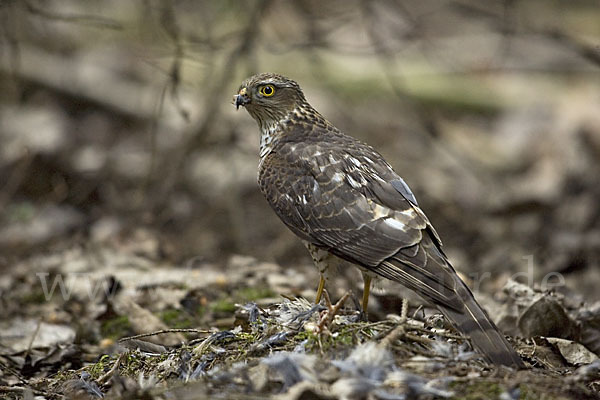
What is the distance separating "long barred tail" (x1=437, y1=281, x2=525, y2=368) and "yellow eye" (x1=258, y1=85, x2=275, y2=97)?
7.03ft

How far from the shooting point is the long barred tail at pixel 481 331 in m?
3.47

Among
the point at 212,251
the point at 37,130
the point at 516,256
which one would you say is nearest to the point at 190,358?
the point at 212,251

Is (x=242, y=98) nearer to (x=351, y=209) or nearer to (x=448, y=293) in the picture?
(x=351, y=209)

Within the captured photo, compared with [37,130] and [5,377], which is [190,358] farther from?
[37,130]

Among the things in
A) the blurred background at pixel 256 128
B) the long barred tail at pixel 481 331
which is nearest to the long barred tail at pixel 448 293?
the long barred tail at pixel 481 331

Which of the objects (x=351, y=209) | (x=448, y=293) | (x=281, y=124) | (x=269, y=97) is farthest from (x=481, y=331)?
(x=269, y=97)

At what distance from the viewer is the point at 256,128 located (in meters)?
10.8

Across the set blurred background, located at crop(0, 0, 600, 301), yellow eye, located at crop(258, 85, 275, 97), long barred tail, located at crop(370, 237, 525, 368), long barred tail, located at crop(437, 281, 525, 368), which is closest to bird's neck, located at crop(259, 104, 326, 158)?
yellow eye, located at crop(258, 85, 275, 97)

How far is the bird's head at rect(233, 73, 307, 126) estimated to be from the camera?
17.4 ft

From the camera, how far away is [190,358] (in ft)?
12.2

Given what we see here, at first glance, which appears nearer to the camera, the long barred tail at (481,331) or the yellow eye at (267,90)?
the long barred tail at (481,331)

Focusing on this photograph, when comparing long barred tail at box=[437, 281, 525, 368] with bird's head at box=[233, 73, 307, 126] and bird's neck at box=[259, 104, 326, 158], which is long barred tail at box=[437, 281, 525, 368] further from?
bird's head at box=[233, 73, 307, 126]

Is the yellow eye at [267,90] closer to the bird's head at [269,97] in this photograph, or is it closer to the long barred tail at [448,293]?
the bird's head at [269,97]

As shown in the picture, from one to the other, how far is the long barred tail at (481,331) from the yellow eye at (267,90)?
214 cm
